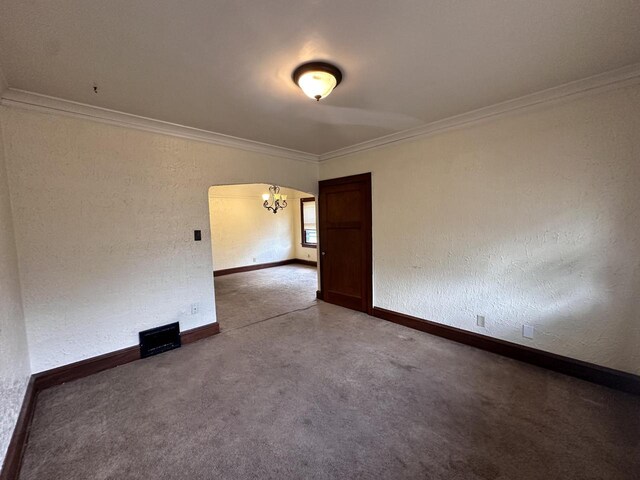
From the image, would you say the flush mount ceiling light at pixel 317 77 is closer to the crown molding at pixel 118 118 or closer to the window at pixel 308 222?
the crown molding at pixel 118 118

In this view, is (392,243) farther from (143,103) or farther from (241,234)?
(241,234)

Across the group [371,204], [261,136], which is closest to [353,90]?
[261,136]

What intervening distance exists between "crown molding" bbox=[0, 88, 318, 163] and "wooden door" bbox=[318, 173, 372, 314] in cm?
118

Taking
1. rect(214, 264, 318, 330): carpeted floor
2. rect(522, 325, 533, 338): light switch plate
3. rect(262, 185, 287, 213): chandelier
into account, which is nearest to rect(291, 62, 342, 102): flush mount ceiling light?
rect(522, 325, 533, 338): light switch plate

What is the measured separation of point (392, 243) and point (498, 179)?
1.41 meters

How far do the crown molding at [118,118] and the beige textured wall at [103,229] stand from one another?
0.21 ft

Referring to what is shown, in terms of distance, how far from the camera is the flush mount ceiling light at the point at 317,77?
5.98 ft

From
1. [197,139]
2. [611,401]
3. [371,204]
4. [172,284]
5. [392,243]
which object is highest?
[197,139]

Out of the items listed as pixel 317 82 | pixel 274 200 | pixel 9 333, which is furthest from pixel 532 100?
pixel 274 200

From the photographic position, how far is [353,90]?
2.21 metres

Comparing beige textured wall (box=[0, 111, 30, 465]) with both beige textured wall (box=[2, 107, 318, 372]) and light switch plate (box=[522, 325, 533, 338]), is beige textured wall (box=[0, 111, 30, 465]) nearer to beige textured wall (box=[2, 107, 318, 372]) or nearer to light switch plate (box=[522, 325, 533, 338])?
beige textured wall (box=[2, 107, 318, 372])

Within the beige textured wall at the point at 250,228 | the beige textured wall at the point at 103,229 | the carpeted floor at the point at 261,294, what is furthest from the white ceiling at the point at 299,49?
the beige textured wall at the point at 250,228

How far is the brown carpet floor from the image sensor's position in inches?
59.7

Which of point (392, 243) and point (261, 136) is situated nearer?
point (261, 136)
